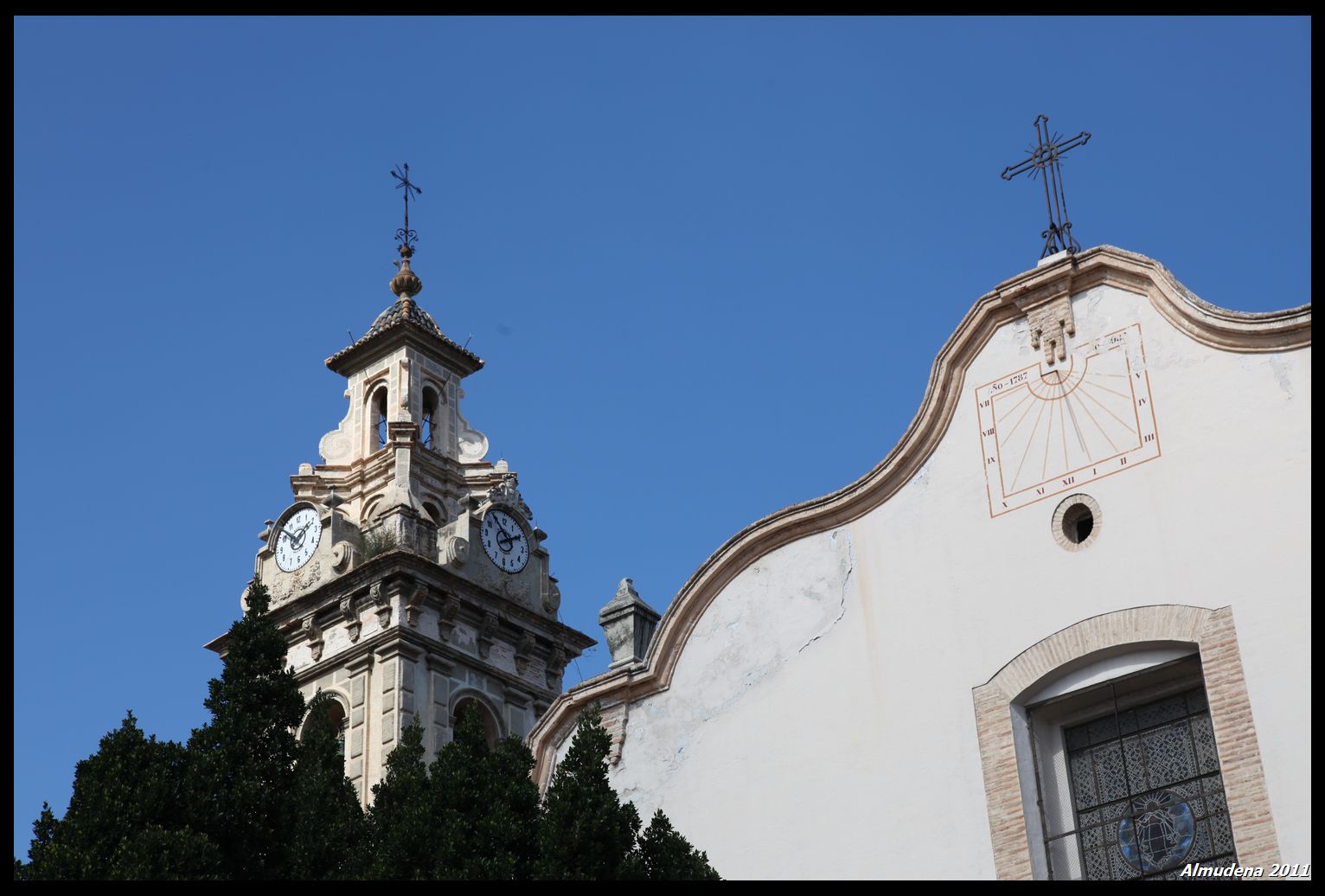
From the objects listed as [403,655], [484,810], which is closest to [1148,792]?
[484,810]

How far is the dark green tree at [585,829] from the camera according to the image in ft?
46.5

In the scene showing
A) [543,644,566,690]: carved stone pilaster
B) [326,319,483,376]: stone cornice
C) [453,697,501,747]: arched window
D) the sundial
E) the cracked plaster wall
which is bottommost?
the cracked plaster wall

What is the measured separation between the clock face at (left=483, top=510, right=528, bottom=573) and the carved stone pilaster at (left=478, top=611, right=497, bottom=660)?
87 centimetres

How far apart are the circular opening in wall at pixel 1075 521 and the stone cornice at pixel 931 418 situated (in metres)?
1.54

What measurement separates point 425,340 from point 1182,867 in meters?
17.8

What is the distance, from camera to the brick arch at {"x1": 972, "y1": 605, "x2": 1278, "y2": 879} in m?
14.2

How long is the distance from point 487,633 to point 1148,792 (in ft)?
45.2

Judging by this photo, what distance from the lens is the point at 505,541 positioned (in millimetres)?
28469

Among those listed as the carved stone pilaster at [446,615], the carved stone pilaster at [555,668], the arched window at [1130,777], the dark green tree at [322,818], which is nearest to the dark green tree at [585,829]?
the dark green tree at [322,818]

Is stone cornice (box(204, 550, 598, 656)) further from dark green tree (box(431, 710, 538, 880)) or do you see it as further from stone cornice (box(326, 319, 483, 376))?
dark green tree (box(431, 710, 538, 880))

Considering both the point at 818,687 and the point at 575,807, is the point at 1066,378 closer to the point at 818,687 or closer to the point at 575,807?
the point at 818,687

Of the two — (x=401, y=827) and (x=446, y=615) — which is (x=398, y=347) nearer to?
(x=446, y=615)

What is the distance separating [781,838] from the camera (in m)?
16.5

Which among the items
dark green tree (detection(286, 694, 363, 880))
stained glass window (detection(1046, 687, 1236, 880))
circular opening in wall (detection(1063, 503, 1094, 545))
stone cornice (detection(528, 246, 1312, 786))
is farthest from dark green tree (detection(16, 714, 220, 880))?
circular opening in wall (detection(1063, 503, 1094, 545))
